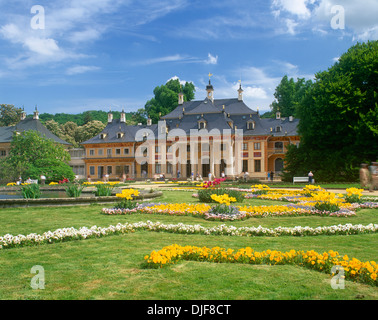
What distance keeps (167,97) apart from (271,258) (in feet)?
229

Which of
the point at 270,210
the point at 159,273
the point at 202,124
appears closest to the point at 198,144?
the point at 202,124

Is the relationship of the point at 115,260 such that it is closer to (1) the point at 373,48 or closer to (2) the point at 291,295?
(2) the point at 291,295

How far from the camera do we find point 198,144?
5584 cm

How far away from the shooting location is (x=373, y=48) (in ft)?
106

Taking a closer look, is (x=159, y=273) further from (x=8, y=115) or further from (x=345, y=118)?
(x=8, y=115)

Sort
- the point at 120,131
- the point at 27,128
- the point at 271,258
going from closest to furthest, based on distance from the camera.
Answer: the point at 271,258
the point at 120,131
the point at 27,128

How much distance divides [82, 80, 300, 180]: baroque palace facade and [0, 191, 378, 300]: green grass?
43602mm

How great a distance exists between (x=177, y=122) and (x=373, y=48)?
33.4 m

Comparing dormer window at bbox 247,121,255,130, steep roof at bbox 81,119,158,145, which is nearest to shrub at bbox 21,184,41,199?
dormer window at bbox 247,121,255,130

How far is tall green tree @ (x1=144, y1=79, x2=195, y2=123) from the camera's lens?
73688mm

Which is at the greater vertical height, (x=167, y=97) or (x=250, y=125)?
(x=167, y=97)

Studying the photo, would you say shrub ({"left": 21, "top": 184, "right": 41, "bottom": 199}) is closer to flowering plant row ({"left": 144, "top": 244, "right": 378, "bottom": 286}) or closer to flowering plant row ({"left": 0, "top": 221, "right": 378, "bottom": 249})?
flowering plant row ({"left": 0, "top": 221, "right": 378, "bottom": 249})

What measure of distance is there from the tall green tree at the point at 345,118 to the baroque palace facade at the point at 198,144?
21164 mm
